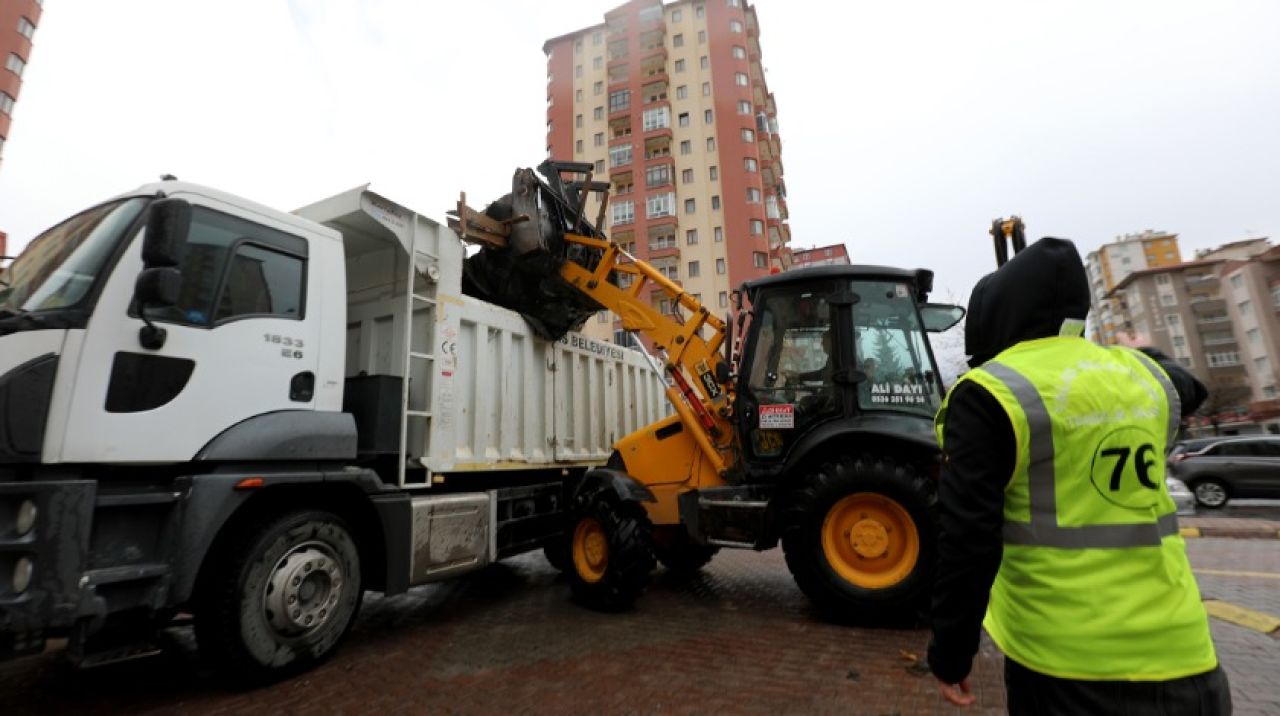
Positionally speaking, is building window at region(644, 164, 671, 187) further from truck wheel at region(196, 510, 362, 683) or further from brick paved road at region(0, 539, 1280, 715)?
truck wheel at region(196, 510, 362, 683)

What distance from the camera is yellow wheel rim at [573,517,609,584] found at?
5203 millimetres

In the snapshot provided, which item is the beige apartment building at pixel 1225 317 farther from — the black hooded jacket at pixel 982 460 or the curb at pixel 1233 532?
the black hooded jacket at pixel 982 460

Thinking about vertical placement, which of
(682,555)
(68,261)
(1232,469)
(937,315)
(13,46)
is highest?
(13,46)

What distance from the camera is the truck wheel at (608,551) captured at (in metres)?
4.83

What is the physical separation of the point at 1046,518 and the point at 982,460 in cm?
19

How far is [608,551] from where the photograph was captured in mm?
5133

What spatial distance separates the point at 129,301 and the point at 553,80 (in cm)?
4763

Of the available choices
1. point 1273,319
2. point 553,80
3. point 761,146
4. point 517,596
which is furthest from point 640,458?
point 1273,319

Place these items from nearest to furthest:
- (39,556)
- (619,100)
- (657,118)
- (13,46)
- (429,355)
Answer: (39,556), (429,355), (13,46), (657,118), (619,100)

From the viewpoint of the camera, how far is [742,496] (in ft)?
15.7

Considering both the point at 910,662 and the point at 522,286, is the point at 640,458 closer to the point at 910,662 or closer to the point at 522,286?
the point at 522,286

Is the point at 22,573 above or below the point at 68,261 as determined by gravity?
below

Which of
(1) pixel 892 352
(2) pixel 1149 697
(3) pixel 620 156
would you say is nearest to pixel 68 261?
(2) pixel 1149 697

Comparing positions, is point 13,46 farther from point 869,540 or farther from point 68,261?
point 869,540
